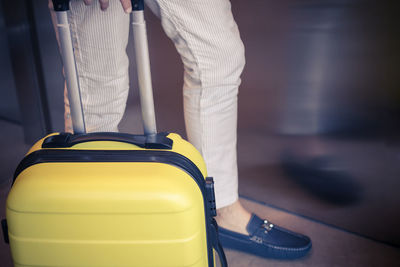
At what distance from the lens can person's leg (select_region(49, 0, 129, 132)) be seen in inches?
34.1

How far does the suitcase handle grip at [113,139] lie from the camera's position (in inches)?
28.6

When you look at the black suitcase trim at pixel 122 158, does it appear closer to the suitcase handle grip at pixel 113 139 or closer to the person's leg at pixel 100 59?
the suitcase handle grip at pixel 113 139

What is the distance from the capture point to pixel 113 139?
0.73 m

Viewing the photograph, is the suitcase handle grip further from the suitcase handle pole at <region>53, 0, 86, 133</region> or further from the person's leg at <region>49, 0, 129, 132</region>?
the person's leg at <region>49, 0, 129, 132</region>

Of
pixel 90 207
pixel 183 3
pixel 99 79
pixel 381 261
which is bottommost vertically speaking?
pixel 381 261

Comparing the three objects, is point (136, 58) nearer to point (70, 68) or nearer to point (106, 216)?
point (70, 68)

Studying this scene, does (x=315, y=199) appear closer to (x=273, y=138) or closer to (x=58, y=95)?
(x=273, y=138)

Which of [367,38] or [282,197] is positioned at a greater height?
[367,38]

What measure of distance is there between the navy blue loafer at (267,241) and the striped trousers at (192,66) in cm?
11

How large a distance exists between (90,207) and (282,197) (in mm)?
737

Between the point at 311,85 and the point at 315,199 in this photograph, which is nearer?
the point at 311,85

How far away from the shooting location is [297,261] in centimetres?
103

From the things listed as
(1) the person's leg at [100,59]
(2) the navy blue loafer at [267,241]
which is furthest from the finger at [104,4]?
(2) the navy blue loafer at [267,241]

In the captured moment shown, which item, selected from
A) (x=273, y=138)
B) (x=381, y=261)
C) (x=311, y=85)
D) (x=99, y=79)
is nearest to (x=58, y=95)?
(x=99, y=79)
